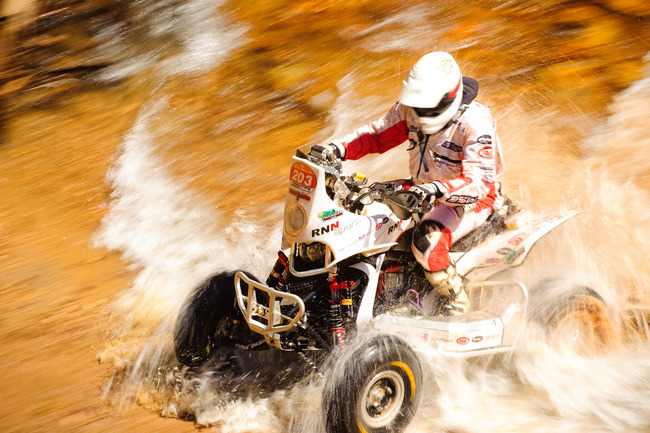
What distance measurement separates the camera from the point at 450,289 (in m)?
4.38

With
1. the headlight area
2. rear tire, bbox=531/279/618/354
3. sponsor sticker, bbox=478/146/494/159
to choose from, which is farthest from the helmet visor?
rear tire, bbox=531/279/618/354

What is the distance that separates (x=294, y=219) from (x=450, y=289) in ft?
4.05

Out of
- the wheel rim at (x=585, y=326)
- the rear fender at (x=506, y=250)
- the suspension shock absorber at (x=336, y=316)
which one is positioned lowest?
the wheel rim at (x=585, y=326)

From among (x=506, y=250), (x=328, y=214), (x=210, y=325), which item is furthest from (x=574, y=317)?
(x=210, y=325)

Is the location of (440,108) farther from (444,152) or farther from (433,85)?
(444,152)

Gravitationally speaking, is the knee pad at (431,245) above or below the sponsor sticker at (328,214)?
below

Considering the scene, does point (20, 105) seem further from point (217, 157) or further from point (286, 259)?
point (286, 259)

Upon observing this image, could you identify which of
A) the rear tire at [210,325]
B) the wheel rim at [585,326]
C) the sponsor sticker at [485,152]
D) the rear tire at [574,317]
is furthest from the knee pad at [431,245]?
the rear tire at [210,325]

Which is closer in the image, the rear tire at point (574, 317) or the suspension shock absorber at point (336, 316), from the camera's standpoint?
the suspension shock absorber at point (336, 316)

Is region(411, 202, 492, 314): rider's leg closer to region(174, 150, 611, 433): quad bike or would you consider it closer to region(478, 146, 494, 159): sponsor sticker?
region(174, 150, 611, 433): quad bike

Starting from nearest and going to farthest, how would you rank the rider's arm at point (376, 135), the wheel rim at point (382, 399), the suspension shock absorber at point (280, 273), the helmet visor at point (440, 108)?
the wheel rim at point (382, 399), the helmet visor at point (440, 108), the suspension shock absorber at point (280, 273), the rider's arm at point (376, 135)

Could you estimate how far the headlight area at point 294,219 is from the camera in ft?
12.7

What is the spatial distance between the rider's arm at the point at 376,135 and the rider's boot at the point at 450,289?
1.05m

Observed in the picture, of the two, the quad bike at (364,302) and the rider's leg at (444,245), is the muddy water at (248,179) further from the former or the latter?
the rider's leg at (444,245)
